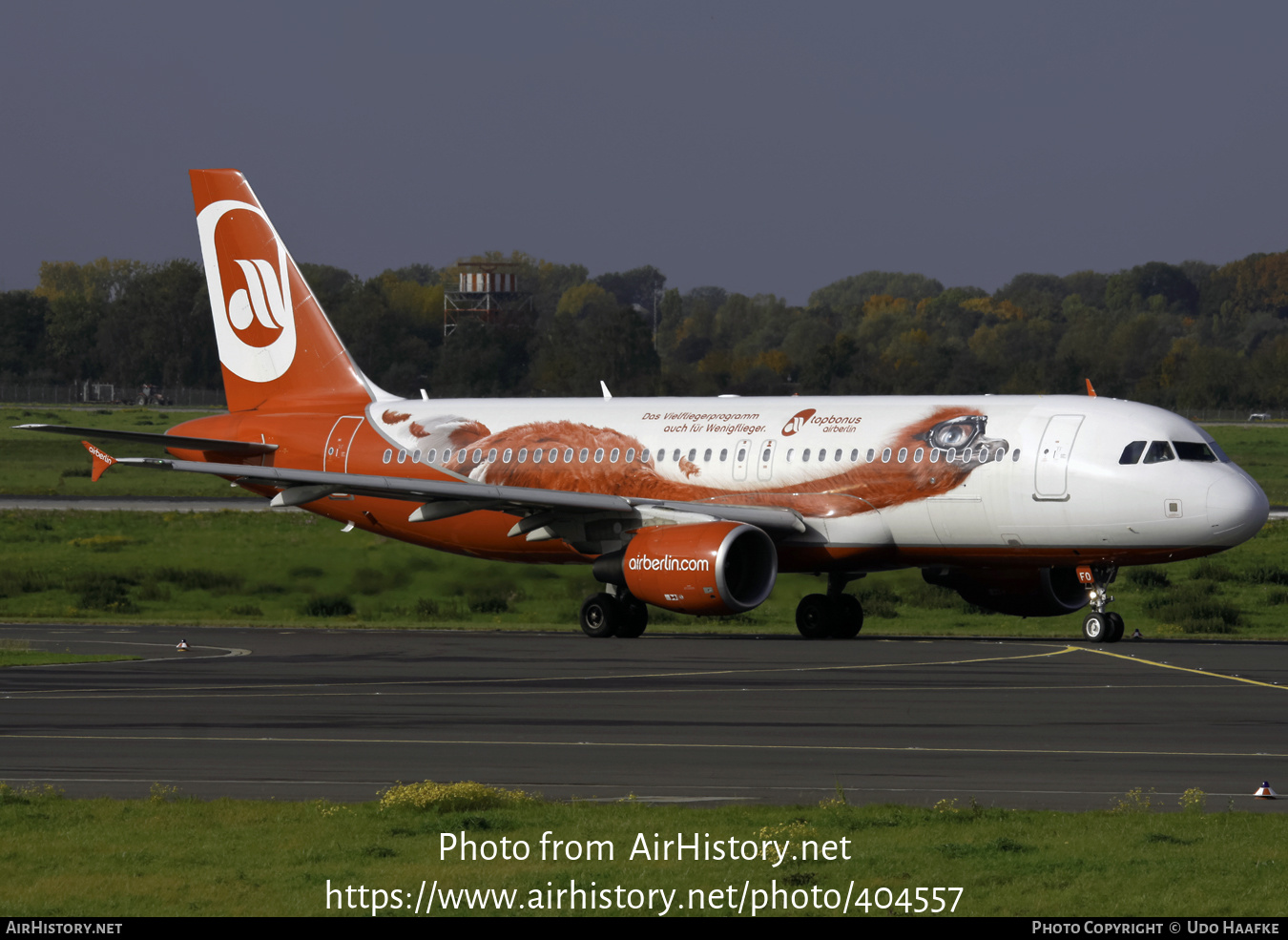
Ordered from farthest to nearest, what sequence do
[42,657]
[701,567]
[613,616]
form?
1. [613,616]
2. [701,567]
3. [42,657]

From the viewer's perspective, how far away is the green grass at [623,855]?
412 inches

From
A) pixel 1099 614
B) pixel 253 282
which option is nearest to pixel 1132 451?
pixel 1099 614

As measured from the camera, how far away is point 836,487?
32.8 m

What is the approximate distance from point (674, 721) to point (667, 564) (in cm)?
1117

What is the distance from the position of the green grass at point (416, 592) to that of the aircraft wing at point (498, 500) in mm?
4654

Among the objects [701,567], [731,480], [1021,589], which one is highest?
[731,480]

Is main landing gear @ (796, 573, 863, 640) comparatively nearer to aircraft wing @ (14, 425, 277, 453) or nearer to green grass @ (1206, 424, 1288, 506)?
aircraft wing @ (14, 425, 277, 453)

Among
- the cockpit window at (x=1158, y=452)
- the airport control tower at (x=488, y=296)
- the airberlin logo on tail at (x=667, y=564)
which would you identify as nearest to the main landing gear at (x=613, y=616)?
the airberlin logo on tail at (x=667, y=564)

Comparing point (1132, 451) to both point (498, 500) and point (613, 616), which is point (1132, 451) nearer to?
point (613, 616)

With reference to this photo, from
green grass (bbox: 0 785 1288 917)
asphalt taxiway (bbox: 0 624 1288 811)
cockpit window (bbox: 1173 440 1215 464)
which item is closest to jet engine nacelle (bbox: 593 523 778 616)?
asphalt taxiway (bbox: 0 624 1288 811)

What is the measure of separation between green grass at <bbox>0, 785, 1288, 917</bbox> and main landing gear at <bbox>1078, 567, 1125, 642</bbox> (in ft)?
57.4

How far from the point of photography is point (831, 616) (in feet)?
112

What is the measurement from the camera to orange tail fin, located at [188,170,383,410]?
134ft

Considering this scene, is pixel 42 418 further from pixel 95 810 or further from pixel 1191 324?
pixel 1191 324
